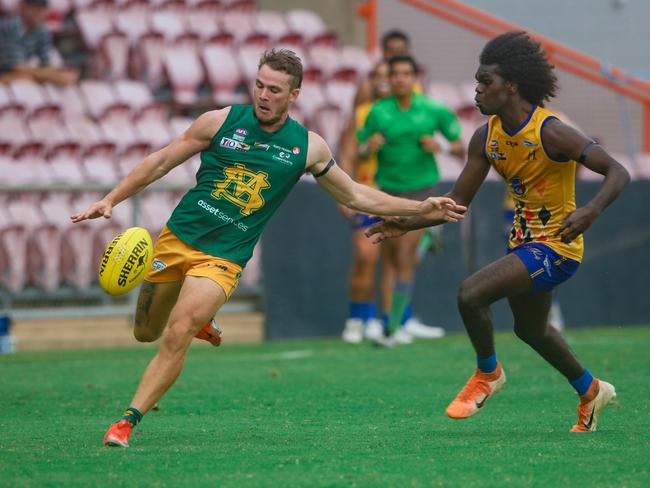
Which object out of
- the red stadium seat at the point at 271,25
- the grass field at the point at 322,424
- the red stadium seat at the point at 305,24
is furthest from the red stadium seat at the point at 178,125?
the grass field at the point at 322,424

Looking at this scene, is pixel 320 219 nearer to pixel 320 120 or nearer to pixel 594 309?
pixel 320 120

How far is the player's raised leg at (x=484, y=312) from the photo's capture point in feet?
24.4

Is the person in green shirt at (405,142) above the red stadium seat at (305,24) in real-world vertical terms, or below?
below

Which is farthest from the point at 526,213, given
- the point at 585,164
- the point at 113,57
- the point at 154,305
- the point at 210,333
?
the point at 113,57

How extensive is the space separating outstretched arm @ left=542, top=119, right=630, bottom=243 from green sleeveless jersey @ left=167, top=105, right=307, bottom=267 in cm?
143

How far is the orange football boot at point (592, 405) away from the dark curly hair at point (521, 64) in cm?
165

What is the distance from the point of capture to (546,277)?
24.5 feet

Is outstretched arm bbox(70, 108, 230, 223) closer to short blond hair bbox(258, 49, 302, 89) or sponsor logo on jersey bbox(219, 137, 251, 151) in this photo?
sponsor logo on jersey bbox(219, 137, 251, 151)

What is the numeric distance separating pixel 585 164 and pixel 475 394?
145cm

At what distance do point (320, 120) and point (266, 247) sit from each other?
278cm

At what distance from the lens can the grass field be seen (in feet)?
20.0

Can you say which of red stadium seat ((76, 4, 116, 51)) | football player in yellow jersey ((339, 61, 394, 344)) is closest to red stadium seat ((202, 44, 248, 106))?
red stadium seat ((76, 4, 116, 51))

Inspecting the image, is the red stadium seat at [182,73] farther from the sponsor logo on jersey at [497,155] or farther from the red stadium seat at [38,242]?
the sponsor logo on jersey at [497,155]

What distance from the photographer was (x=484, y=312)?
7539mm
